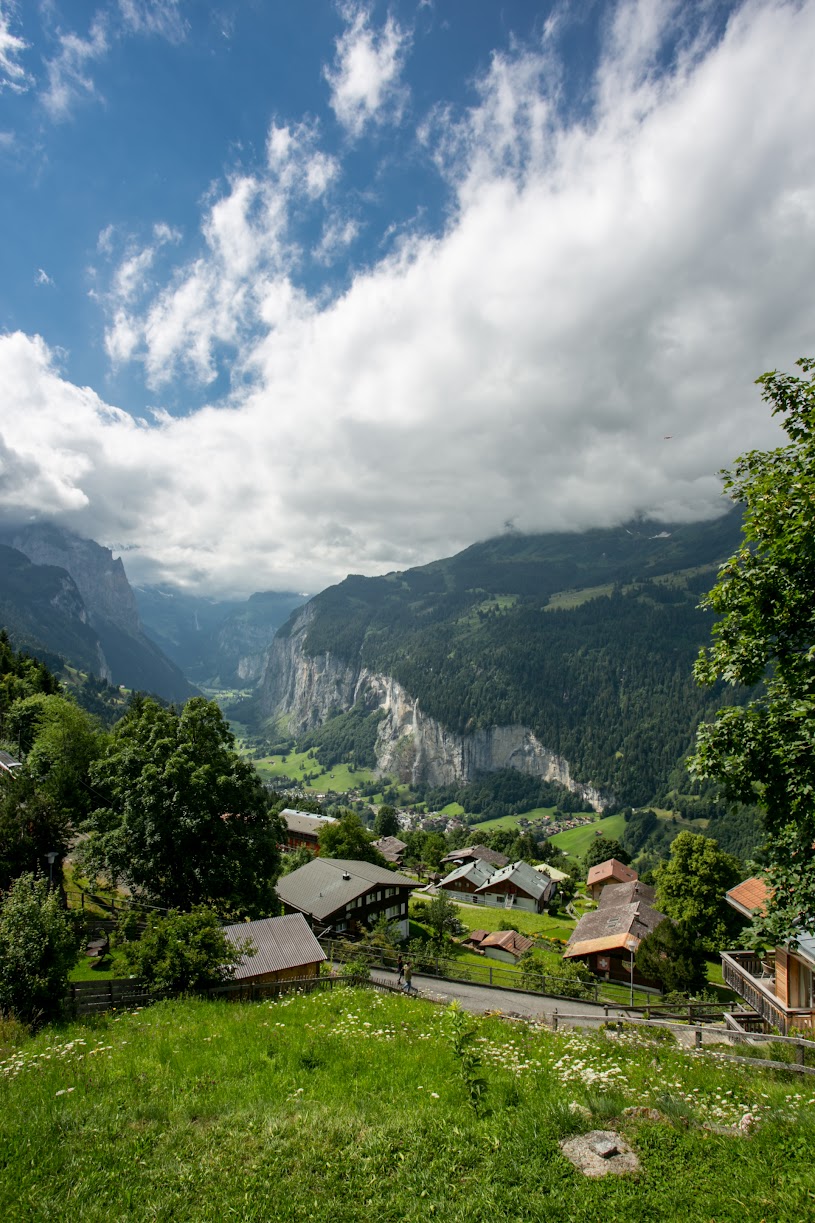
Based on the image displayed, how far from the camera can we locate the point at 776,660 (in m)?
10.4

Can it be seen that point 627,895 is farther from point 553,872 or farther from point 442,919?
point 553,872

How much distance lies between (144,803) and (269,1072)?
1907 centimetres

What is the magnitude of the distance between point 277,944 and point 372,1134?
1925cm

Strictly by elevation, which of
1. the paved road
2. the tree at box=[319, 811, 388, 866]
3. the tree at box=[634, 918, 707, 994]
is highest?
the paved road

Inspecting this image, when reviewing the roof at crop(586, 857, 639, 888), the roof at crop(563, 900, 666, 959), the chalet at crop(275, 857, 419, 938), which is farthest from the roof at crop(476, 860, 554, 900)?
the chalet at crop(275, 857, 419, 938)

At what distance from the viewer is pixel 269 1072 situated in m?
10.6

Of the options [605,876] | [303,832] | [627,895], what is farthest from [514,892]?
[303,832]

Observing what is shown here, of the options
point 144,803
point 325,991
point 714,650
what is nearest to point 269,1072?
point 325,991

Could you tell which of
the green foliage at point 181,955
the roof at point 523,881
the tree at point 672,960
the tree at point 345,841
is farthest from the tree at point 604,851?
the green foliage at point 181,955

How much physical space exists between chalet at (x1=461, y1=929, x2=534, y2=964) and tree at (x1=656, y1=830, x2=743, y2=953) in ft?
43.6

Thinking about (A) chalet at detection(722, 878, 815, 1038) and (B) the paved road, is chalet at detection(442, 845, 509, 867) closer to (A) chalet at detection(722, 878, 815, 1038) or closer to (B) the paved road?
(B) the paved road

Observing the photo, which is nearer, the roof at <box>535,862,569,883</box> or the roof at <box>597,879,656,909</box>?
the roof at <box>597,879,656,909</box>

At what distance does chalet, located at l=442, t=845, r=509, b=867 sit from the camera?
11012 centimetres

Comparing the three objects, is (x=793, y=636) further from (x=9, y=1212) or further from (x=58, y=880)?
(x=58, y=880)
